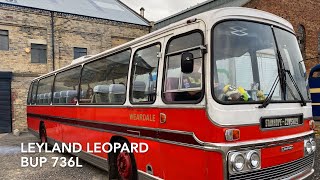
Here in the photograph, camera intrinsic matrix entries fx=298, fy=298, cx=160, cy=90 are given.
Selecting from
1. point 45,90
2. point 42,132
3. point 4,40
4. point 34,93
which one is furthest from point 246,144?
point 4,40

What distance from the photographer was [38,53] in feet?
65.6

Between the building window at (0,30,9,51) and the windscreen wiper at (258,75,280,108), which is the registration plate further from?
the building window at (0,30,9,51)

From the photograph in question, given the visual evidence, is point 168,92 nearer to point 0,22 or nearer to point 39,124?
point 39,124

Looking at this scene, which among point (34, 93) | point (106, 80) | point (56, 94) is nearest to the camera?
point (106, 80)

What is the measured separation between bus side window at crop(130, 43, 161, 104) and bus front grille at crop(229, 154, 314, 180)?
179 centimetres

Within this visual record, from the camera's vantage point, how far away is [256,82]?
3.96 metres

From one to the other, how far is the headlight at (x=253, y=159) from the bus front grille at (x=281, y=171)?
80 millimetres

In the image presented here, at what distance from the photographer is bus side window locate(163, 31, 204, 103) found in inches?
152

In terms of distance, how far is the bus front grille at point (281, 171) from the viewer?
358 centimetres

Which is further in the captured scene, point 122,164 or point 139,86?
point 122,164

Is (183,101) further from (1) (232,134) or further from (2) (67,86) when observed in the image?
(2) (67,86)

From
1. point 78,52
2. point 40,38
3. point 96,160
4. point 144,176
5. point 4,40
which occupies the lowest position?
point 96,160

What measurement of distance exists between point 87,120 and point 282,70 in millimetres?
4593

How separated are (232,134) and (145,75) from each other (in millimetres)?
2001
